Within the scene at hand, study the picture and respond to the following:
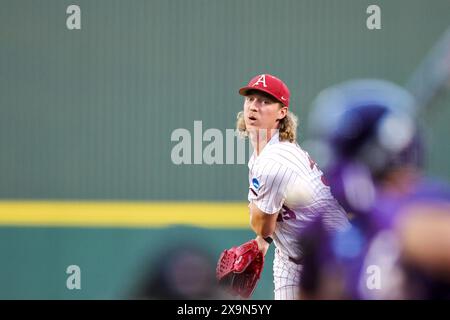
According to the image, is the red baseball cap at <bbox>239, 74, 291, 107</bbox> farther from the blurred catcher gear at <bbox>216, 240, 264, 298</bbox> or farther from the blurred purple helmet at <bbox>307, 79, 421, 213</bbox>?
the blurred catcher gear at <bbox>216, 240, 264, 298</bbox>

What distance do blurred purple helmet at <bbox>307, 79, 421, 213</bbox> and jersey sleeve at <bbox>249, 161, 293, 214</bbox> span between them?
35 cm

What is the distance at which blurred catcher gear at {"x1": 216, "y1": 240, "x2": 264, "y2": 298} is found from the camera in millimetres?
3418

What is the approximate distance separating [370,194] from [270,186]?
0.63 m

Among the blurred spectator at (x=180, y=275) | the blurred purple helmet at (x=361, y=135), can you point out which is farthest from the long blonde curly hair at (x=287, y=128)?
the blurred spectator at (x=180, y=275)

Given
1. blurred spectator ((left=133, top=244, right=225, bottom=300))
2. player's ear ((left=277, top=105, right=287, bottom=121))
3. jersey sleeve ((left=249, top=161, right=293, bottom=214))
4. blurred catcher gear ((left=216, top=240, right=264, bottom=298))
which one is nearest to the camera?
jersey sleeve ((left=249, top=161, right=293, bottom=214))

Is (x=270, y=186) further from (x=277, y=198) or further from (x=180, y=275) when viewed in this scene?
(x=180, y=275)

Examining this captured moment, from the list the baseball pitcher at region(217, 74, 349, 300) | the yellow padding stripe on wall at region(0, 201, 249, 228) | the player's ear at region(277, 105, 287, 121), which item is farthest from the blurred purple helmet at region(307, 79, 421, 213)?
the yellow padding stripe on wall at region(0, 201, 249, 228)

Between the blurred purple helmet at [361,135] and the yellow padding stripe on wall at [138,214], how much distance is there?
2.11ft

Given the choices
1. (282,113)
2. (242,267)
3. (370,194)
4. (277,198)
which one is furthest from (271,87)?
(242,267)

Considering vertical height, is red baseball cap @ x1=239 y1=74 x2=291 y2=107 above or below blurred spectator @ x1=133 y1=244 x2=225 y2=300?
above

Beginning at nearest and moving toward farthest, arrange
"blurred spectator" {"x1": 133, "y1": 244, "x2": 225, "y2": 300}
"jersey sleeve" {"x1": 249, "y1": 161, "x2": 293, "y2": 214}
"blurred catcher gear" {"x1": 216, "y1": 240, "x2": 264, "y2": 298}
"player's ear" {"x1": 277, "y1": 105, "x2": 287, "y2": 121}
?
"jersey sleeve" {"x1": 249, "y1": 161, "x2": 293, "y2": 214} < "blurred catcher gear" {"x1": 216, "y1": 240, "x2": 264, "y2": 298} < "player's ear" {"x1": 277, "y1": 105, "x2": 287, "y2": 121} < "blurred spectator" {"x1": 133, "y1": 244, "x2": 225, "y2": 300}

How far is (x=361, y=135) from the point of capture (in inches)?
134

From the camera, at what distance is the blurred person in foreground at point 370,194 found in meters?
3.26

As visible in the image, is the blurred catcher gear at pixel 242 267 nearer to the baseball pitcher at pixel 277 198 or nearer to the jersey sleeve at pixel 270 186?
the baseball pitcher at pixel 277 198
